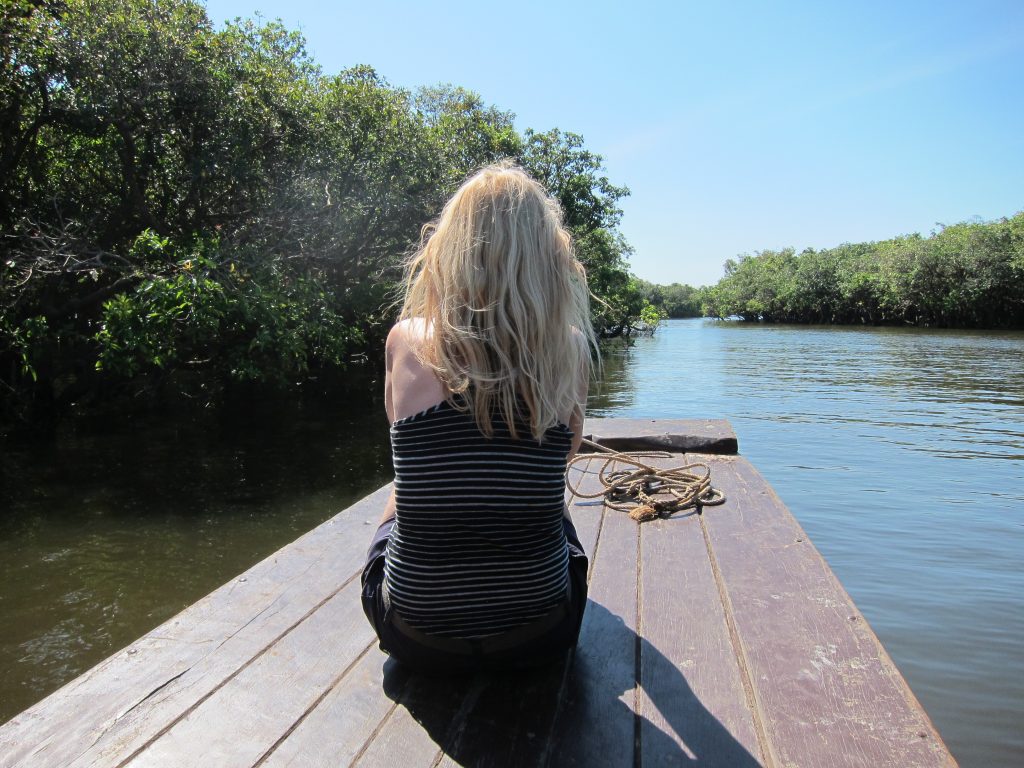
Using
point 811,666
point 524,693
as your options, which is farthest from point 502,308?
point 811,666

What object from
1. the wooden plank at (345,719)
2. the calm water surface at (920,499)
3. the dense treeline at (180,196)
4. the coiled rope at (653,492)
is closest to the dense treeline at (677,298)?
the calm water surface at (920,499)

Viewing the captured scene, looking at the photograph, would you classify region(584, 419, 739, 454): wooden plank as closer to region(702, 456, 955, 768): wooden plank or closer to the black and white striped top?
region(702, 456, 955, 768): wooden plank

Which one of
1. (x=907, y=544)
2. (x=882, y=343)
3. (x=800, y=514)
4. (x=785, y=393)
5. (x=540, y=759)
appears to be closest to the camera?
(x=540, y=759)

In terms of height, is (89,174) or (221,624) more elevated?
(89,174)

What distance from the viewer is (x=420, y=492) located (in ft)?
5.66

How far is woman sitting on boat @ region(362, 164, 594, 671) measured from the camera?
5.65 feet

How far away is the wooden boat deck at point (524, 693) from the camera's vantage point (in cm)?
159

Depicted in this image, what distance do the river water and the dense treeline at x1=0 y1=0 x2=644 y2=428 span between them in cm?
133

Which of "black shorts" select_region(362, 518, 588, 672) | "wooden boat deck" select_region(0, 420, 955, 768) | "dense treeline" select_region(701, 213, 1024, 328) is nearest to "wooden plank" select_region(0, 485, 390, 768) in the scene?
"wooden boat deck" select_region(0, 420, 955, 768)

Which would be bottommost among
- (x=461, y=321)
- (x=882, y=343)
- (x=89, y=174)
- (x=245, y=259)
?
(x=882, y=343)

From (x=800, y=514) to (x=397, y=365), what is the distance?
18.9ft

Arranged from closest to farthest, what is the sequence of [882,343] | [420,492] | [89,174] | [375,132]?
[420,492]
[89,174]
[375,132]
[882,343]

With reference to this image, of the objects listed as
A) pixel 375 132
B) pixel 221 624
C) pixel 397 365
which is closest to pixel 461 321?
pixel 397 365

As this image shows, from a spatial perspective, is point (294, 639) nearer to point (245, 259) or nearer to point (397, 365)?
point (397, 365)
